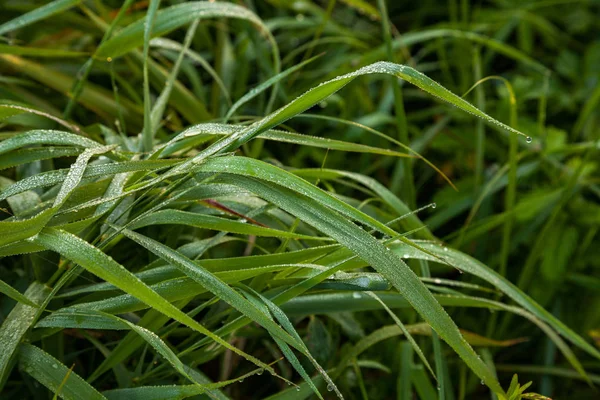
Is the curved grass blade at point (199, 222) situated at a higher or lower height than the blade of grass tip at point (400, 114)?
lower

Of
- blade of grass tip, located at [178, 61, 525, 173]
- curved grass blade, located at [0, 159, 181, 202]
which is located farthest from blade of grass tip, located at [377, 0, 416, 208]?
curved grass blade, located at [0, 159, 181, 202]

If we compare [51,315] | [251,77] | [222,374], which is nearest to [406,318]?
[222,374]

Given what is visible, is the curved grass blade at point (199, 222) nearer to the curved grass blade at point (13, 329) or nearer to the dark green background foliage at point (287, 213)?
the dark green background foliage at point (287, 213)

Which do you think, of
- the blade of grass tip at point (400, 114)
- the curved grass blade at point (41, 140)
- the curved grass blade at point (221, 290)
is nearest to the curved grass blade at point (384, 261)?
the curved grass blade at point (221, 290)

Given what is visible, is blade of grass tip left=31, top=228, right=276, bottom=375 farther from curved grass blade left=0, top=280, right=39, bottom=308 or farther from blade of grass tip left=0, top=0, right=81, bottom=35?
blade of grass tip left=0, top=0, right=81, bottom=35

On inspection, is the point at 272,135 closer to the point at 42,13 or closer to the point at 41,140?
the point at 41,140

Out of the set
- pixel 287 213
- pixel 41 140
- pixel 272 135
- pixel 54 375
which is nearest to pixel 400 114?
pixel 287 213

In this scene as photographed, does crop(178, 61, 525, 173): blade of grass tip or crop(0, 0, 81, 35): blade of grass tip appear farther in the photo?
crop(0, 0, 81, 35): blade of grass tip

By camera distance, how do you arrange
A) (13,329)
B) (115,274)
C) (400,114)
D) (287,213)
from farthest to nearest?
(400,114), (287,213), (13,329), (115,274)
